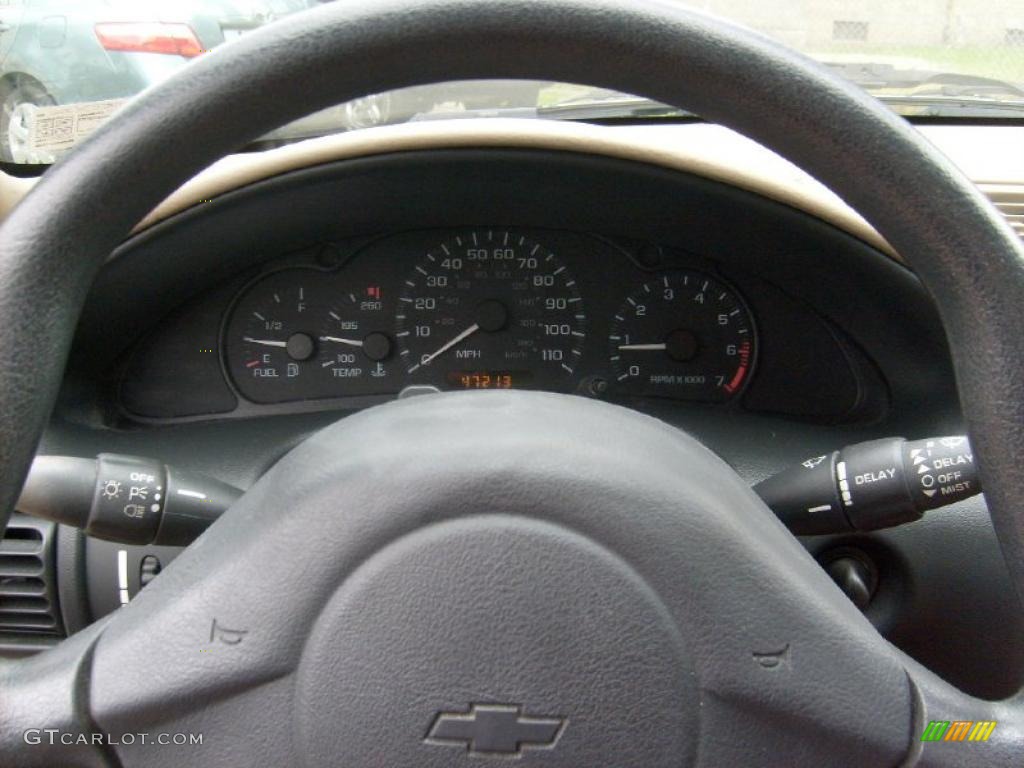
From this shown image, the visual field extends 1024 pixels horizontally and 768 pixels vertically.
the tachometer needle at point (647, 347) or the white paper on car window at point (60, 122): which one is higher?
the white paper on car window at point (60, 122)

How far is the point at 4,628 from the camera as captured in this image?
171cm

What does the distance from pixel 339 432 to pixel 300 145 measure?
92 cm

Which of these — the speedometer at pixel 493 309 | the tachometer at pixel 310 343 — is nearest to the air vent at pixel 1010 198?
the speedometer at pixel 493 309

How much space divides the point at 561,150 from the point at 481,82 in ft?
0.78

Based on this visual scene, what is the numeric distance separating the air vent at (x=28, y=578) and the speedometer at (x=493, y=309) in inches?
29.1

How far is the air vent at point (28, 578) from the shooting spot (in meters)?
1.66

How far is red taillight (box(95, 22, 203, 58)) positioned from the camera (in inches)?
81.1

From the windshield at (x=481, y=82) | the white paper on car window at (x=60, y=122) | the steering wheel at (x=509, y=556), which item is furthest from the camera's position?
the windshield at (x=481, y=82)

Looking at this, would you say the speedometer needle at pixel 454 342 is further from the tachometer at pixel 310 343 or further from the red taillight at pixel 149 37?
the red taillight at pixel 149 37

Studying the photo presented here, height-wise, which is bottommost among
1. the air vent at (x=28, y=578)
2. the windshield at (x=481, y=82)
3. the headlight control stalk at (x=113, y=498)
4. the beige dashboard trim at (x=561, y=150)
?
the air vent at (x=28, y=578)

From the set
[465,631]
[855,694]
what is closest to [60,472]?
[465,631]

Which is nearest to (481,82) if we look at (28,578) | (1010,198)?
(1010,198)

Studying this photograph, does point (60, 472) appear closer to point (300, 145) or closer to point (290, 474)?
point (290, 474)

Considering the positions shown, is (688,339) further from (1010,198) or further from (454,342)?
(1010,198)
